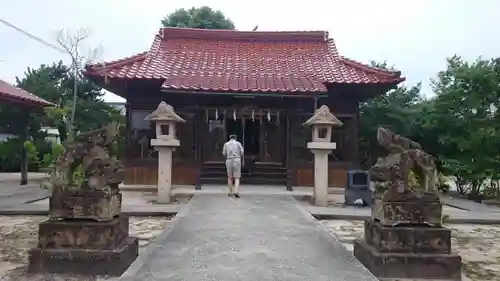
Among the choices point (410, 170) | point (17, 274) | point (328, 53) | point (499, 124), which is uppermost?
point (328, 53)

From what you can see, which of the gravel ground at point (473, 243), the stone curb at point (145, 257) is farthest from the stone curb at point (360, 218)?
the stone curb at point (145, 257)

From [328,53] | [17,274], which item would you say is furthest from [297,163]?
[17,274]

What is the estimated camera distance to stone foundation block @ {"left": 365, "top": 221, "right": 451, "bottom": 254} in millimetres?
5473

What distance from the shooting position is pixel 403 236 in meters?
5.48

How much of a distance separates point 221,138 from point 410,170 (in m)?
10.2

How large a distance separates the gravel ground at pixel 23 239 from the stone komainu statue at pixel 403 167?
3.44m

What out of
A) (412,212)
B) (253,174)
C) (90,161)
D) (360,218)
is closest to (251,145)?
(253,174)

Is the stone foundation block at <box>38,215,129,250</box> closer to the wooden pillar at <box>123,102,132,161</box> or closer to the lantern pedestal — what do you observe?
the lantern pedestal

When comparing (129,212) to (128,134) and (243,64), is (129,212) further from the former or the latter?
(243,64)

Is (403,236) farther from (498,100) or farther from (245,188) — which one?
(498,100)

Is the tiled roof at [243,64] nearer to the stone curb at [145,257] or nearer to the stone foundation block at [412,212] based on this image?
the stone curb at [145,257]

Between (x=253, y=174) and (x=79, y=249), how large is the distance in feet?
34.0

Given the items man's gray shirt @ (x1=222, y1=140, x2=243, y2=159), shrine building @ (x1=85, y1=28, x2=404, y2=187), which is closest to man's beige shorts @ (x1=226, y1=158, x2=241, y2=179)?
man's gray shirt @ (x1=222, y1=140, x2=243, y2=159)

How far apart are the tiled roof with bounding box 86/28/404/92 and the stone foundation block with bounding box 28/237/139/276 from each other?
27.3ft
